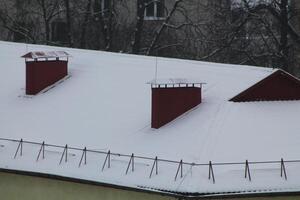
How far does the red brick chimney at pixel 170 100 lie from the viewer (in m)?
15.7

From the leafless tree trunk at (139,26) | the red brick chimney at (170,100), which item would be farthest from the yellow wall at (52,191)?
the leafless tree trunk at (139,26)

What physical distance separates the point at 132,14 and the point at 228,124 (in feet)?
75.7

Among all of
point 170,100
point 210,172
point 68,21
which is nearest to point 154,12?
point 68,21

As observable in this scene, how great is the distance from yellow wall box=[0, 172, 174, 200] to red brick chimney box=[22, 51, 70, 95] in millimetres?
3504

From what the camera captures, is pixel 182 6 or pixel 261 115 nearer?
pixel 261 115

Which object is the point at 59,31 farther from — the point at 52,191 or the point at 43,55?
the point at 52,191

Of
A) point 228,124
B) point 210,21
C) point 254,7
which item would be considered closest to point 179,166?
point 228,124

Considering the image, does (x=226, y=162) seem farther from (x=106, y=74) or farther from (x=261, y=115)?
(x=106, y=74)

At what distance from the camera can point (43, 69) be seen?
1870 centimetres

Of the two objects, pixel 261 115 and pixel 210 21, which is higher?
pixel 210 21

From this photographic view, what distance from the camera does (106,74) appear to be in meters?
18.9

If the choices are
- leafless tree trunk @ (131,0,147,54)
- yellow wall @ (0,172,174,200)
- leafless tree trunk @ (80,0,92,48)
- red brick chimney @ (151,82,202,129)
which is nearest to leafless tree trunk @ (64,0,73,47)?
leafless tree trunk @ (80,0,92,48)

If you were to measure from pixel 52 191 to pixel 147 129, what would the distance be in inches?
99.0

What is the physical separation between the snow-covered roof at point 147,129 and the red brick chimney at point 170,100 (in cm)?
18
